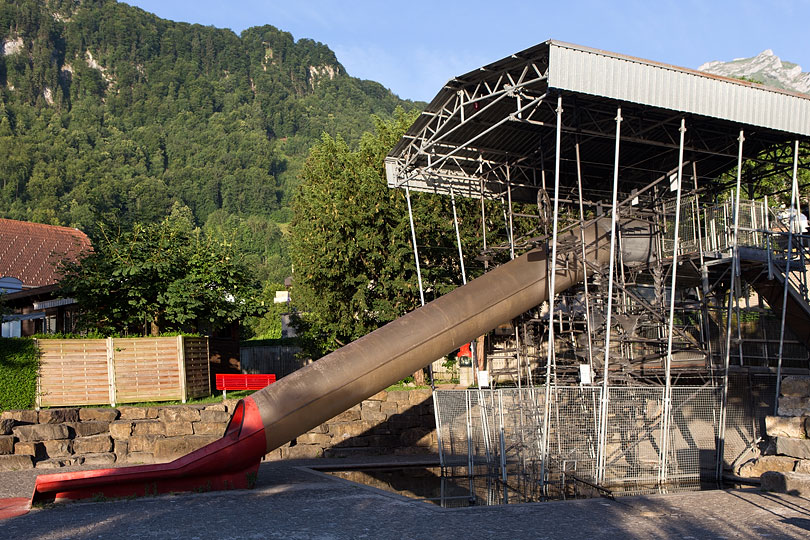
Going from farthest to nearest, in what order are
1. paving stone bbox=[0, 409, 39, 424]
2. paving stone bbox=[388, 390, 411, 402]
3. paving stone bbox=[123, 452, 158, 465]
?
paving stone bbox=[388, 390, 411, 402] < paving stone bbox=[0, 409, 39, 424] < paving stone bbox=[123, 452, 158, 465]

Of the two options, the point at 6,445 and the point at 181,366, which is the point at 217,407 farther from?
the point at 6,445

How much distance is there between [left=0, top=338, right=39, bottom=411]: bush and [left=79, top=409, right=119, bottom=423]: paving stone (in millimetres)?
1498

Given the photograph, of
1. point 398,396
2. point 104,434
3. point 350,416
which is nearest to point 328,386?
point 350,416

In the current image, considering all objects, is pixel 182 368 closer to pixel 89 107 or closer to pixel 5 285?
pixel 5 285

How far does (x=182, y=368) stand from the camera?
21078 millimetres

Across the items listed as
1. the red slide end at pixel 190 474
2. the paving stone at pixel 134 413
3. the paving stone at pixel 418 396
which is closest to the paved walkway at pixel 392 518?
the red slide end at pixel 190 474

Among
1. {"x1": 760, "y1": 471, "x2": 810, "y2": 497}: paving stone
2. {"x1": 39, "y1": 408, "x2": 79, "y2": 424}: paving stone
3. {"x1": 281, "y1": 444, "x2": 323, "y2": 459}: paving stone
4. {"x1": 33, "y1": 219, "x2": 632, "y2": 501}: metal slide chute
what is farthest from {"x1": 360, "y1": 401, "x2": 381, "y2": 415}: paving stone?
Answer: {"x1": 760, "y1": 471, "x2": 810, "y2": 497}: paving stone

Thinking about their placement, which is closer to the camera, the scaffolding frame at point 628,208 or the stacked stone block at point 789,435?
the stacked stone block at point 789,435

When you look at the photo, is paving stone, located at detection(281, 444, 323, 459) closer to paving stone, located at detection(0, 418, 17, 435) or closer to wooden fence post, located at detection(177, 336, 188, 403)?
wooden fence post, located at detection(177, 336, 188, 403)

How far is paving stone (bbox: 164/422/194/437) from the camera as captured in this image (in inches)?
722

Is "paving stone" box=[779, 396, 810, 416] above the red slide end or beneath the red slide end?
above

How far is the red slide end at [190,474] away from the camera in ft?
39.9

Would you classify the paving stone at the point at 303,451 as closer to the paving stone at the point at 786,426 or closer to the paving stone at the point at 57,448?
the paving stone at the point at 57,448

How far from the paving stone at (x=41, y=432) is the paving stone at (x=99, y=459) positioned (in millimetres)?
770
